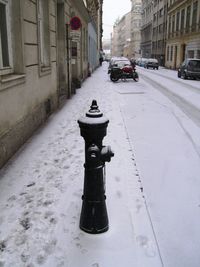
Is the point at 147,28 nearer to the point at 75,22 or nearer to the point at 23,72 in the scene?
the point at 75,22

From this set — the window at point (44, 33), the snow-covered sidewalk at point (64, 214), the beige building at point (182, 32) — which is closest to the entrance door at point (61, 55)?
the window at point (44, 33)

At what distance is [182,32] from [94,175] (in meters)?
40.1

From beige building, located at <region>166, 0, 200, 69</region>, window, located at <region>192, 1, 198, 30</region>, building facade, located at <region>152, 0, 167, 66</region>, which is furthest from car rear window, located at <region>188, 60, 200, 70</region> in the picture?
building facade, located at <region>152, 0, 167, 66</region>

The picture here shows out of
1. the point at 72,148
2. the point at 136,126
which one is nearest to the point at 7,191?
the point at 72,148

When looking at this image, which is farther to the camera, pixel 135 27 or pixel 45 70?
pixel 135 27

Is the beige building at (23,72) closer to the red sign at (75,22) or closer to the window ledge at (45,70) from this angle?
the window ledge at (45,70)

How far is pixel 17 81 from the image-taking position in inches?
205

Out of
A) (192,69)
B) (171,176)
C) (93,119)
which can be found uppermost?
(93,119)

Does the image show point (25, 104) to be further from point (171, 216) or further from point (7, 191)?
point (171, 216)

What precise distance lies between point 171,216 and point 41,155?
8.36 feet

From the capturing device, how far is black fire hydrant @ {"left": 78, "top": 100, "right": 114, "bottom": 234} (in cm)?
287

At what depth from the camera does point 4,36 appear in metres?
5.10

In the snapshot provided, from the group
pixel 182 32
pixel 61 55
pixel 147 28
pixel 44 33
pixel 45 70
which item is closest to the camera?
pixel 45 70

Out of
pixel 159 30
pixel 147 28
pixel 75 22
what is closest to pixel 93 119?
pixel 75 22
